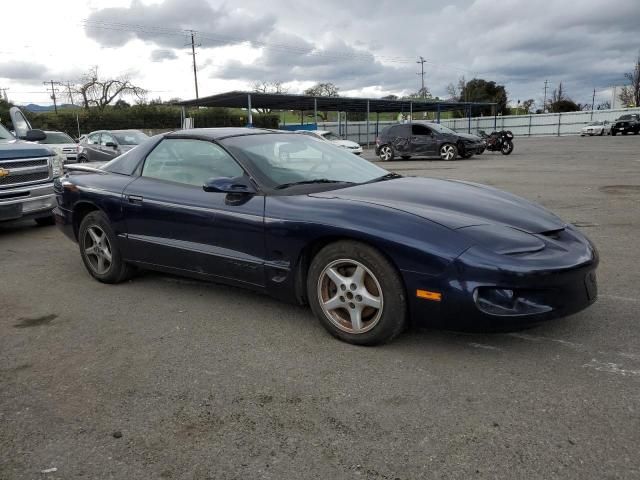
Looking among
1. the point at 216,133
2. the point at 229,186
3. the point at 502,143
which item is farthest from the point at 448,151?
the point at 229,186

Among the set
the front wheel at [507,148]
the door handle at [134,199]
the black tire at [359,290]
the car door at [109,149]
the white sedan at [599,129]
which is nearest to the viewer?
the black tire at [359,290]

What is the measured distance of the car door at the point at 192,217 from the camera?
3.77 meters

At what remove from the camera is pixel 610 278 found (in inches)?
180

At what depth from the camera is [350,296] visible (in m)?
3.31

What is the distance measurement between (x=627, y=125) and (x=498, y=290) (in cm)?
4290

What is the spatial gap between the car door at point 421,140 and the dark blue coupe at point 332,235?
58.1ft

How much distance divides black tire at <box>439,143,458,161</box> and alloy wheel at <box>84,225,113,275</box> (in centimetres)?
1804

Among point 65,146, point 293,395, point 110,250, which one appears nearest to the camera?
point 293,395

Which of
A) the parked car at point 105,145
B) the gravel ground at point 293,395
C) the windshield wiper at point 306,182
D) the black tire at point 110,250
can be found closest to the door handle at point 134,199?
the black tire at point 110,250

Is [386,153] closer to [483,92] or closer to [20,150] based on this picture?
[20,150]

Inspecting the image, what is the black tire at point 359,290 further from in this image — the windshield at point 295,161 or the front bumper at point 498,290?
the windshield at point 295,161

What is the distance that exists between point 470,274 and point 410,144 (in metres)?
19.9

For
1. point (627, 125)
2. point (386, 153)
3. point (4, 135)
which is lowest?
point (386, 153)

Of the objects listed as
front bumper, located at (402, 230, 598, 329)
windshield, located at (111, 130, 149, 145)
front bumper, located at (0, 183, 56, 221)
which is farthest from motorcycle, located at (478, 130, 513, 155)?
front bumper, located at (402, 230, 598, 329)
